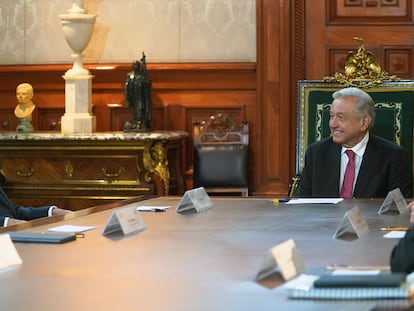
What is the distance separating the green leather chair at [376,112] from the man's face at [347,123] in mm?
411

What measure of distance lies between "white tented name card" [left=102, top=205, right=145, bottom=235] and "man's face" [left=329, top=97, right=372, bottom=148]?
242 centimetres

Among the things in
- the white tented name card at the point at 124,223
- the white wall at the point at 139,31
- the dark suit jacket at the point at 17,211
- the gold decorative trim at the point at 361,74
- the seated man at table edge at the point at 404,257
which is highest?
the white wall at the point at 139,31

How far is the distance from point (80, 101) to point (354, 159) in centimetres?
272

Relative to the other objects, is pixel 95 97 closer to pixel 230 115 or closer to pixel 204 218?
pixel 230 115

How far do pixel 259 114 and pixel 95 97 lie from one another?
4.58ft

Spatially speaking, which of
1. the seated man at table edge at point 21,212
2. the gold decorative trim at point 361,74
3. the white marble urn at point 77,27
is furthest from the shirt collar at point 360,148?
the white marble urn at point 77,27

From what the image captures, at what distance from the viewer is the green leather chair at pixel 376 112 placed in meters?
6.32

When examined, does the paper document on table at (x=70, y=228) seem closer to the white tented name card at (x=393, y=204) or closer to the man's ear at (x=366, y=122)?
the white tented name card at (x=393, y=204)

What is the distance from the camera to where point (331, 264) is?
2785mm

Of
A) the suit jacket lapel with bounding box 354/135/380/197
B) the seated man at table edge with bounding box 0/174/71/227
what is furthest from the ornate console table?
the seated man at table edge with bounding box 0/174/71/227

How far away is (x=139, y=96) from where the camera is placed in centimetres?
750

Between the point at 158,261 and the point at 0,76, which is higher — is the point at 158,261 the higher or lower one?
the lower one

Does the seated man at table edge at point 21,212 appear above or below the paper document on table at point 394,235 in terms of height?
below

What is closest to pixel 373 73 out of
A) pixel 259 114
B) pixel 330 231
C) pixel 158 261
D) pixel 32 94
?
pixel 259 114
